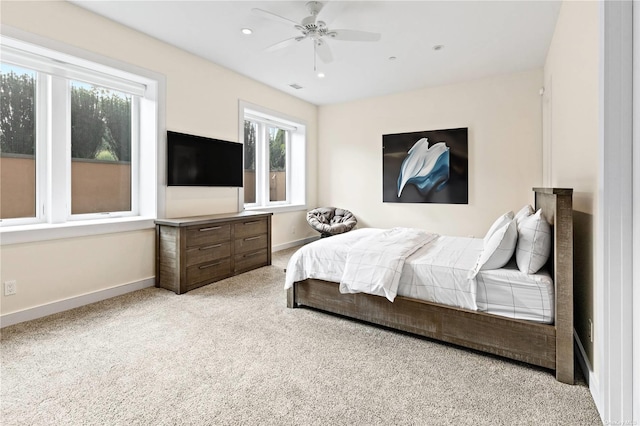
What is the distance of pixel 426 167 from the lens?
5.20m

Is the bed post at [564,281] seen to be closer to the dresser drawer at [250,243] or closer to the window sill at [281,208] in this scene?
the dresser drawer at [250,243]

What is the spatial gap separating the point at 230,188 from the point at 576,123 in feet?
12.7

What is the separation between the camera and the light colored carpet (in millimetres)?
1539

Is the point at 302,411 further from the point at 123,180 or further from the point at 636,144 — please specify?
the point at 123,180

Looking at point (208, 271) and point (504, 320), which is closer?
point (504, 320)

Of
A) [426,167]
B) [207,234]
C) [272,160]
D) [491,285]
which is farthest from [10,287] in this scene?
[426,167]

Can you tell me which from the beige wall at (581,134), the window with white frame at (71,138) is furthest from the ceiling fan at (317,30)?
the window with white frame at (71,138)

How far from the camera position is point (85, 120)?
3.21 m

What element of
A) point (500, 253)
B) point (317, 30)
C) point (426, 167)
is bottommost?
point (500, 253)

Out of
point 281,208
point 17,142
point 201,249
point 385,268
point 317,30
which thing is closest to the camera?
point 385,268

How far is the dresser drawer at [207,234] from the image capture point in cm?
341

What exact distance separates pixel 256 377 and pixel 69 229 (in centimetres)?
230

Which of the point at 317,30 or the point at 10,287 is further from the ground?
the point at 317,30

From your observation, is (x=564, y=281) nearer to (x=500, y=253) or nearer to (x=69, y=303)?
(x=500, y=253)
